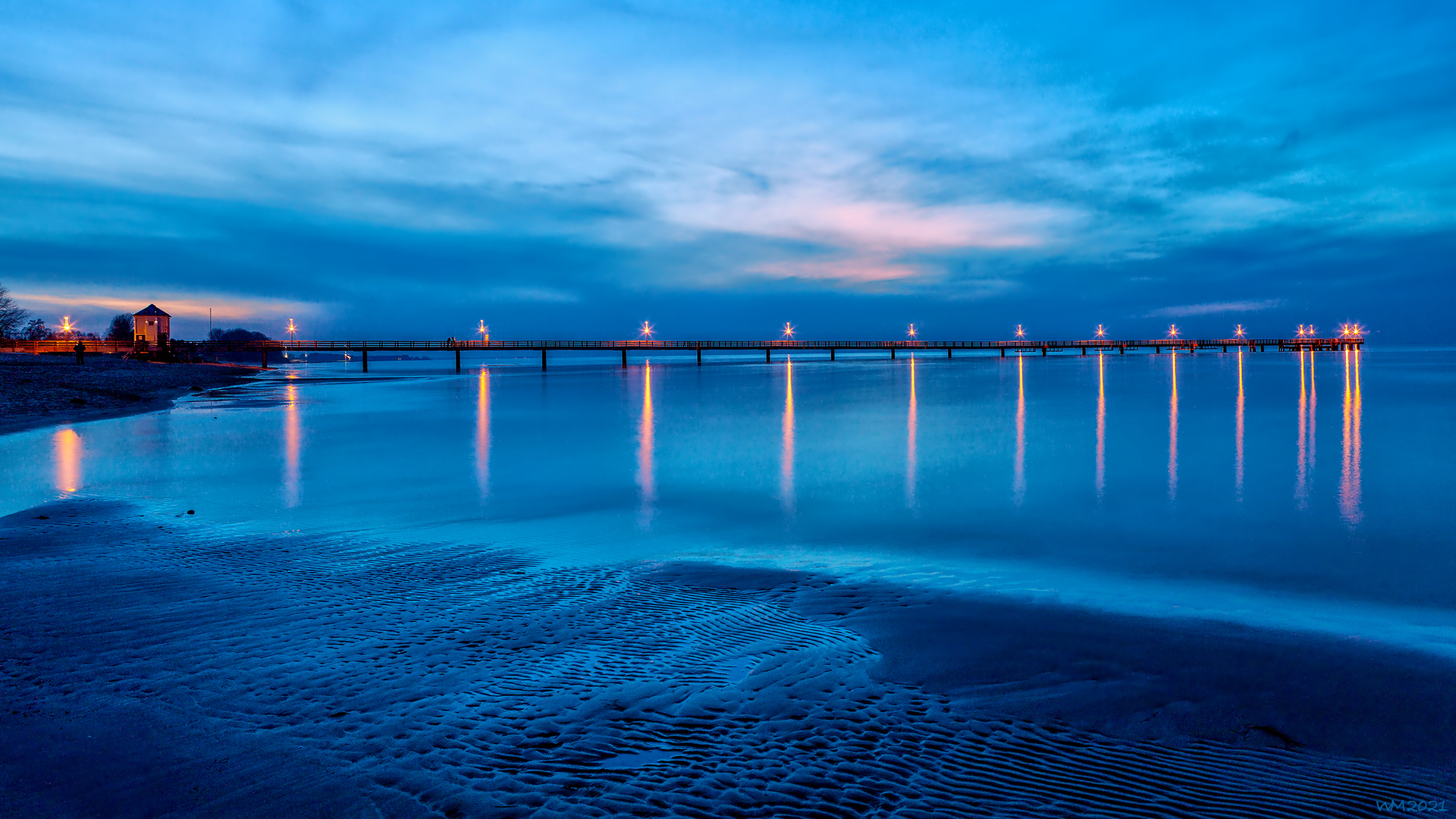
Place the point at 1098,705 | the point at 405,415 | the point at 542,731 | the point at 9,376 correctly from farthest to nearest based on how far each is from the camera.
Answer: the point at 9,376 → the point at 405,415 → the point at 1098,705 → the point at 542,731

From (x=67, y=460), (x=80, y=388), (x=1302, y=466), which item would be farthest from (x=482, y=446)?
(x=80, y=388)

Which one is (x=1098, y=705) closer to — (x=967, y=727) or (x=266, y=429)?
(x=967, y=727)

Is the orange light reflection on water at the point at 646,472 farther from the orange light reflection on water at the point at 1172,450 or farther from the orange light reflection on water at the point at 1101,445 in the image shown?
the orange light reflection on water at the point at 1172,450

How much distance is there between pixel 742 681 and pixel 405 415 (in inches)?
1229

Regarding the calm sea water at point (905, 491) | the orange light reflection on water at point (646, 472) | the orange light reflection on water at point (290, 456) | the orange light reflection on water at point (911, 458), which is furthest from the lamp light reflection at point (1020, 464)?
the orange light reflection on water at point (290, 456)

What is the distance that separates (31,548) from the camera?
9055 mm

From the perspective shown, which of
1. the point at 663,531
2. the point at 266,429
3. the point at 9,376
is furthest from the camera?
the point at 9,376

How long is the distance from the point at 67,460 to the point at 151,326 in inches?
3317

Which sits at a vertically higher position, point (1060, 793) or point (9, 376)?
point (9, 376)

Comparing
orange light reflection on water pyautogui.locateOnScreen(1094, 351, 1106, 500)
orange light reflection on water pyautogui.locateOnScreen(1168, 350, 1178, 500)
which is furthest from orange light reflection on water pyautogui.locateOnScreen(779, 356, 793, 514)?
orange light reflection on water pyautogui.locateOnScreen(1168, 350, 1178, 500)

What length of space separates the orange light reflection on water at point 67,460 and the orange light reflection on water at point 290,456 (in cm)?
329

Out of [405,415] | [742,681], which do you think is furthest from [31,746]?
[405,415]

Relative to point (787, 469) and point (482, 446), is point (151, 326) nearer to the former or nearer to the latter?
point (482, 446)

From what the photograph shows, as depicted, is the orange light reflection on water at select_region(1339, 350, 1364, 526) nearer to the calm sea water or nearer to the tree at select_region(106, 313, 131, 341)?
the calm sea water
